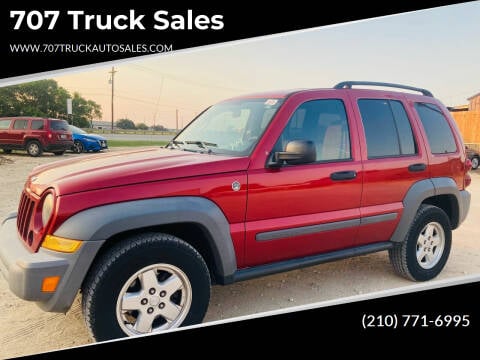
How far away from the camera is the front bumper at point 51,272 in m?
2.51

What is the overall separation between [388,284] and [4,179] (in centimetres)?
982

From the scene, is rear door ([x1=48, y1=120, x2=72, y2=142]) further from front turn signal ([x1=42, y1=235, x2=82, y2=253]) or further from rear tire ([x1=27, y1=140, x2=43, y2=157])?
front turn signal ([x1=42, y1=235, x2=82, y2=253])

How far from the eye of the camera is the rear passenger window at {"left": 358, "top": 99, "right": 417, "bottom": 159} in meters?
3.86

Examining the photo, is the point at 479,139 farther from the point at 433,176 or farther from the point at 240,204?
the point at 240,204

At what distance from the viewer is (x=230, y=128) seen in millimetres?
3670

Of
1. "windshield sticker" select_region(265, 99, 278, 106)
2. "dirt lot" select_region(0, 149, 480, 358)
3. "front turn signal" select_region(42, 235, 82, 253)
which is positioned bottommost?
"dirt lot" select_region(0, 149, 480, 358)

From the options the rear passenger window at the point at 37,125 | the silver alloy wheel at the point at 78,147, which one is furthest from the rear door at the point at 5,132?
the silver alloy wheel at the point at 78,147

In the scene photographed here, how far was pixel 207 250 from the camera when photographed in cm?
315

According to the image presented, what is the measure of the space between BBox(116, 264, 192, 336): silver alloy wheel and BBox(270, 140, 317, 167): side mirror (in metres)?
1.14

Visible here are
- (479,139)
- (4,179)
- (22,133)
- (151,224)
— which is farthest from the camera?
(479,139)

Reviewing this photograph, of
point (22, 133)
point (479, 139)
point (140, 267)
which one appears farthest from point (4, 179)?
point (479, 139)

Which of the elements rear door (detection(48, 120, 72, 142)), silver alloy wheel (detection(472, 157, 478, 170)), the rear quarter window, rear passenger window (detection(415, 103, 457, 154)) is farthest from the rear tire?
silver alloy wheel (detection(472, 157, 478, 170))

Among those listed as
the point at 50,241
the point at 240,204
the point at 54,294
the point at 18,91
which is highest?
the point at 18,91

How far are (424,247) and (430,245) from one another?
103 mm
